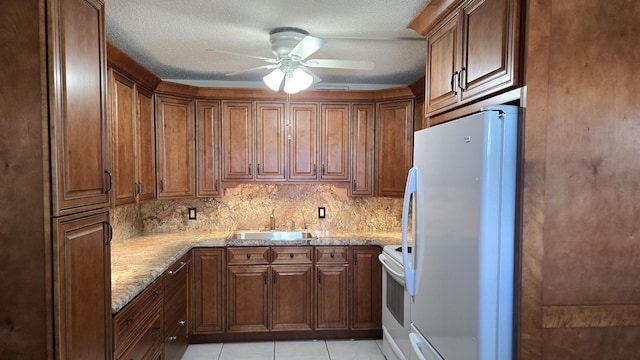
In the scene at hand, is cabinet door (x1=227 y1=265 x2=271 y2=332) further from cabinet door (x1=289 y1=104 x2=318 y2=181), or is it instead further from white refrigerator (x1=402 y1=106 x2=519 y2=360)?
white refrigerator (x1=402 y1=106 x2=519 y2=360)

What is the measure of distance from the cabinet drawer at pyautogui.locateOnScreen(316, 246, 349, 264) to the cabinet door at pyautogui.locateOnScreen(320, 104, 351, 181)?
0.68m

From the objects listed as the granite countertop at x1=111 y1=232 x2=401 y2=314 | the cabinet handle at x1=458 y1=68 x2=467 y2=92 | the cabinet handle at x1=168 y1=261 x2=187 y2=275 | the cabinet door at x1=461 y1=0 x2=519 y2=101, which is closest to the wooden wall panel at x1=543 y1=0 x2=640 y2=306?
the cabinet door at x1=461 y1=0 x2=519 y2=101

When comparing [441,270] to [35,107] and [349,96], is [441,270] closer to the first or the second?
[35,107]

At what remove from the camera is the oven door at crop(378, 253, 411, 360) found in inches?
88.9

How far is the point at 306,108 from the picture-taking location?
3410 millimetres

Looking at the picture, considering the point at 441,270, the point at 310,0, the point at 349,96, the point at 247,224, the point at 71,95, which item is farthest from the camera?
the point at 247,224

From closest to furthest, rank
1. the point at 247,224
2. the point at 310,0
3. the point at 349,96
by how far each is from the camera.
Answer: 1. the point at 310,0
2. the point at 349,96
3. the point at 247,224

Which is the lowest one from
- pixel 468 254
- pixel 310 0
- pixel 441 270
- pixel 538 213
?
pixel 441 270

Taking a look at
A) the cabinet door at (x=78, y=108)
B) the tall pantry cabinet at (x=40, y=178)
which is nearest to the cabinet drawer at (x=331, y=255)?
the cabinet door at (x=78, y=108)

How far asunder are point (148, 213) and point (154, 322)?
161cm

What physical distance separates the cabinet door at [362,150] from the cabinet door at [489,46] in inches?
71.1

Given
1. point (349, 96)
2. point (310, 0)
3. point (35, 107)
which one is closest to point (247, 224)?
point (349, 96)

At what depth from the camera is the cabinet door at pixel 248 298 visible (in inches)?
123

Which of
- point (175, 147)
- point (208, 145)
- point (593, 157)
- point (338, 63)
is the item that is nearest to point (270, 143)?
point (208, 145)
